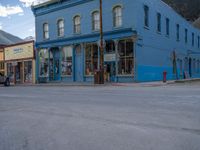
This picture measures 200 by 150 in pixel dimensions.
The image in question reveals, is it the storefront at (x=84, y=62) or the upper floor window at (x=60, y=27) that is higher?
the upper floor window at (x=60, y=27)

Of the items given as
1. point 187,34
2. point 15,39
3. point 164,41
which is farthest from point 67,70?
point 15,39

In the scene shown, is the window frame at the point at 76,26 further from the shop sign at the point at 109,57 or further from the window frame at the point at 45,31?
the window frame at the point at 45,31

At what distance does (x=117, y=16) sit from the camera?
29.1 meters

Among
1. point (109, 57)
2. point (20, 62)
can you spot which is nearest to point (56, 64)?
point (20, 62)

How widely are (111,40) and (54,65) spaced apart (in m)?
8.61

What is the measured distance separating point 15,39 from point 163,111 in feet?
189

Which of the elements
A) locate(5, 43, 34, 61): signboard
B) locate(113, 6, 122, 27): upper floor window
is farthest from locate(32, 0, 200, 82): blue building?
locate(5, 43, 34, 61): signboard

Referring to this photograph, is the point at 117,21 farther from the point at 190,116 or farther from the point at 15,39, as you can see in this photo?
the point at 15,39

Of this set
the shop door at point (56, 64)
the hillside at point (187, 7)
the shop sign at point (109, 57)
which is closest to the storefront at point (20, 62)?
the shop door at point (56, 64)

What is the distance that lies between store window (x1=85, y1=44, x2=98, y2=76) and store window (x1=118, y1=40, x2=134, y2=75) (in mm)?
2885

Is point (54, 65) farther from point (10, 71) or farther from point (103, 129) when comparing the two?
point (103, 129)

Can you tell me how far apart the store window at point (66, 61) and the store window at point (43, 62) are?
2.81 metres

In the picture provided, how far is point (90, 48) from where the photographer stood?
3116 cm

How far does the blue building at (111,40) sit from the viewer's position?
2828 cm
